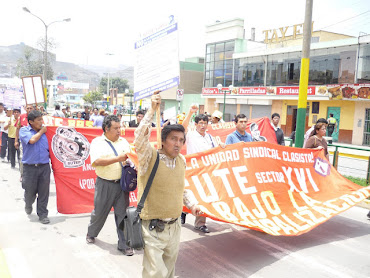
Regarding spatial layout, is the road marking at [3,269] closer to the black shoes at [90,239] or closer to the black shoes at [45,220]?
the black shoes at [90,239]

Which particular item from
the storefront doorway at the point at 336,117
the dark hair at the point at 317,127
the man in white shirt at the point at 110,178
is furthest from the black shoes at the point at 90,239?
the storefront doorway at the point at 336,117

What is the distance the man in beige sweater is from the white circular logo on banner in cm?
359

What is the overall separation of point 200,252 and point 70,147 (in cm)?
308

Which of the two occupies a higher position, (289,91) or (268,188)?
(289,91)

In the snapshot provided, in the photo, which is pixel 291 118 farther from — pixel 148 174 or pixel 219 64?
pixel 148 174

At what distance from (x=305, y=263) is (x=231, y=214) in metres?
1.11

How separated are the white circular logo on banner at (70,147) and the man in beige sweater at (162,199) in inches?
141

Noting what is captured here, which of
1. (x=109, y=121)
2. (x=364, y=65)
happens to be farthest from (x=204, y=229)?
(x=364, y=65)

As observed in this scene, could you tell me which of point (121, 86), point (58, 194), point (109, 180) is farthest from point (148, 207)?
point (121, 86)

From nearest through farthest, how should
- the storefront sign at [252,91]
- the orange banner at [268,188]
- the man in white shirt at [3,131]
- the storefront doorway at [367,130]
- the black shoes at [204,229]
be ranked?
the orange banner at [268,188] → the black shoes at [204,229] → the man in white shirt at [3,131] → the storefront doorway at [367,130] → the storefront sign at [252,91]

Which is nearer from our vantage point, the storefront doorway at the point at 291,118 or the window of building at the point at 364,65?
the window of building at the point at 364,65

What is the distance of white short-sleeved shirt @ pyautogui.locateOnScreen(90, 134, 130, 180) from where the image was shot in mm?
4469

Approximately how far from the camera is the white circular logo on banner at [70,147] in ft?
20.5

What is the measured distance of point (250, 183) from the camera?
17.5 feet
